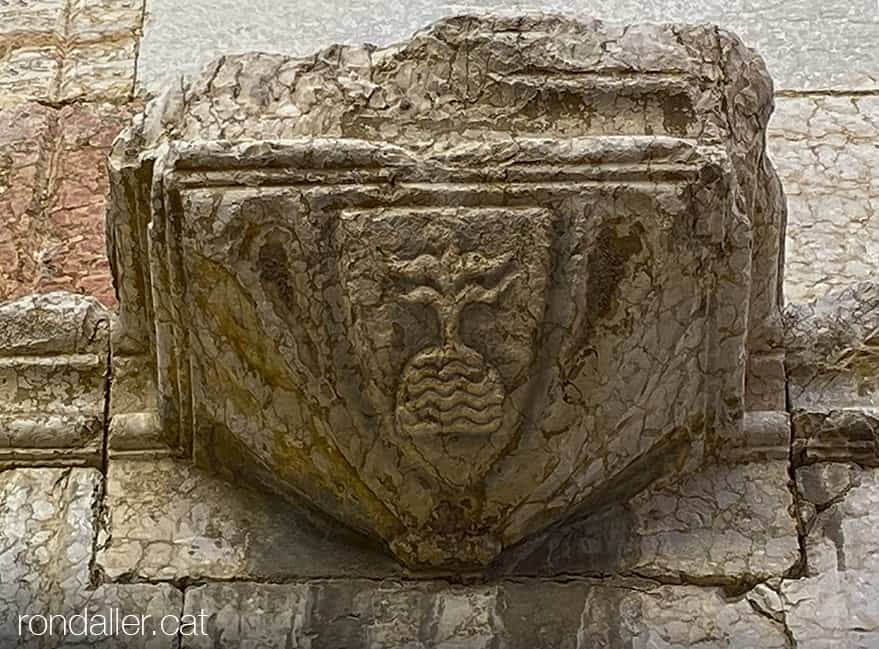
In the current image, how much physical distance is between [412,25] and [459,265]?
113 cm

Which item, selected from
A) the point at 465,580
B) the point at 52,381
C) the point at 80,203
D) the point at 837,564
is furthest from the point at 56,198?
the point at 837,564

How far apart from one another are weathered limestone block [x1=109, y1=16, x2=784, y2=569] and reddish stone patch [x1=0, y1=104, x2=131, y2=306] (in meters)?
0.49

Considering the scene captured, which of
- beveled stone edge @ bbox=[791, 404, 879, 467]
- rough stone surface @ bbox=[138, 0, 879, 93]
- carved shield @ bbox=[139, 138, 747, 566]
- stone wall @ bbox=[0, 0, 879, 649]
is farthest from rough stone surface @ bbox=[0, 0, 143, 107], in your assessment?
beveled stone edge @ bbox=[791, 404, 879, 467]

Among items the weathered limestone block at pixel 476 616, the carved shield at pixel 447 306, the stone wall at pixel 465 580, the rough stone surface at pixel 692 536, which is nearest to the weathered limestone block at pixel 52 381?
the stone wall at pixel 465 580

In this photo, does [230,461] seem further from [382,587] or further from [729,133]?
[729,133]

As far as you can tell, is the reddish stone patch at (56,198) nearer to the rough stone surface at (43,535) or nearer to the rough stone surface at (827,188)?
the rough stone surface at (43,535)

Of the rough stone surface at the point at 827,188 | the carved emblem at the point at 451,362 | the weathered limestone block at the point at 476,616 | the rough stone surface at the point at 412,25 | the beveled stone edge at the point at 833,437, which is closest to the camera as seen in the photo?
the carved emblem at the point at 451,362

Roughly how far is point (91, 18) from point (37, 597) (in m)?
1.24

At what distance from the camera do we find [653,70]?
2.29 metres

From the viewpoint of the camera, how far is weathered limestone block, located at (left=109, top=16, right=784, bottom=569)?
219 centimetres

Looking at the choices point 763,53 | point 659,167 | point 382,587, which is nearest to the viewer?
point 659,167

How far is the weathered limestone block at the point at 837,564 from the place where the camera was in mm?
2297

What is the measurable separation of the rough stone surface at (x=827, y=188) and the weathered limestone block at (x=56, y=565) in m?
0.95

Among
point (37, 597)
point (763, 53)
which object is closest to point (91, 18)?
point (763, 53)
